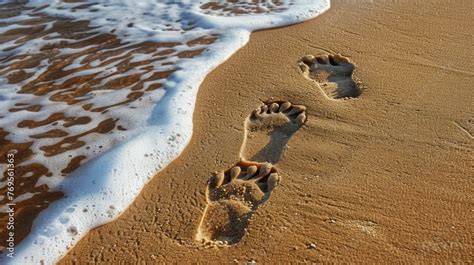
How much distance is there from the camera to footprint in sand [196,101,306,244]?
226 cm

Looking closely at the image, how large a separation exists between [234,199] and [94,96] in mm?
1476

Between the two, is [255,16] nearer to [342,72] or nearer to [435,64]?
[342,72]

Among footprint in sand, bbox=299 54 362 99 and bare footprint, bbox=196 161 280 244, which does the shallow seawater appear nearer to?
bare footprint, bbox=196 161 280 244

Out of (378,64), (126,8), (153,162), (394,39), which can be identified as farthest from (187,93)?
(126,8)

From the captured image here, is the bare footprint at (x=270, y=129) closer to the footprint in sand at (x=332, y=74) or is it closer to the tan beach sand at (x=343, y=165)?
the tan beach sand at (x=343, y=165)

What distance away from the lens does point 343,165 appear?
251cm

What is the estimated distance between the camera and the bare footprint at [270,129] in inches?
105

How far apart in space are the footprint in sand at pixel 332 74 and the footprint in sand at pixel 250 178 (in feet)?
1.08

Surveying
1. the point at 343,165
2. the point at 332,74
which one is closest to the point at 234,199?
the point at 343,165

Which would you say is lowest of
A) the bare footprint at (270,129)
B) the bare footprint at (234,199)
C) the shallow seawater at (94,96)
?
the bare footprint at (234,199)

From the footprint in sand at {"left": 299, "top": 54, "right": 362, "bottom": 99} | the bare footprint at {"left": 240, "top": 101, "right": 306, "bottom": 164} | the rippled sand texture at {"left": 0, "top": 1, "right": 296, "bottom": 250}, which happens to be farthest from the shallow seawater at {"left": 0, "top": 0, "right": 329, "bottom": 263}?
the footprint in sand at {"left": 299, "top": 54, "right": 362, "bottom": 99}

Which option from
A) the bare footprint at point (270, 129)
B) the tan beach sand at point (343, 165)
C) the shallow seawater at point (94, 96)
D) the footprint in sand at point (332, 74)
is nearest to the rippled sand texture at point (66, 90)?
the shallow seawater at point (94, 96)

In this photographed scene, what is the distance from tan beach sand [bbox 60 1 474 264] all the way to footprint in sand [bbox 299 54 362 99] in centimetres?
6

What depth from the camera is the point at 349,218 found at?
2.20 metres
